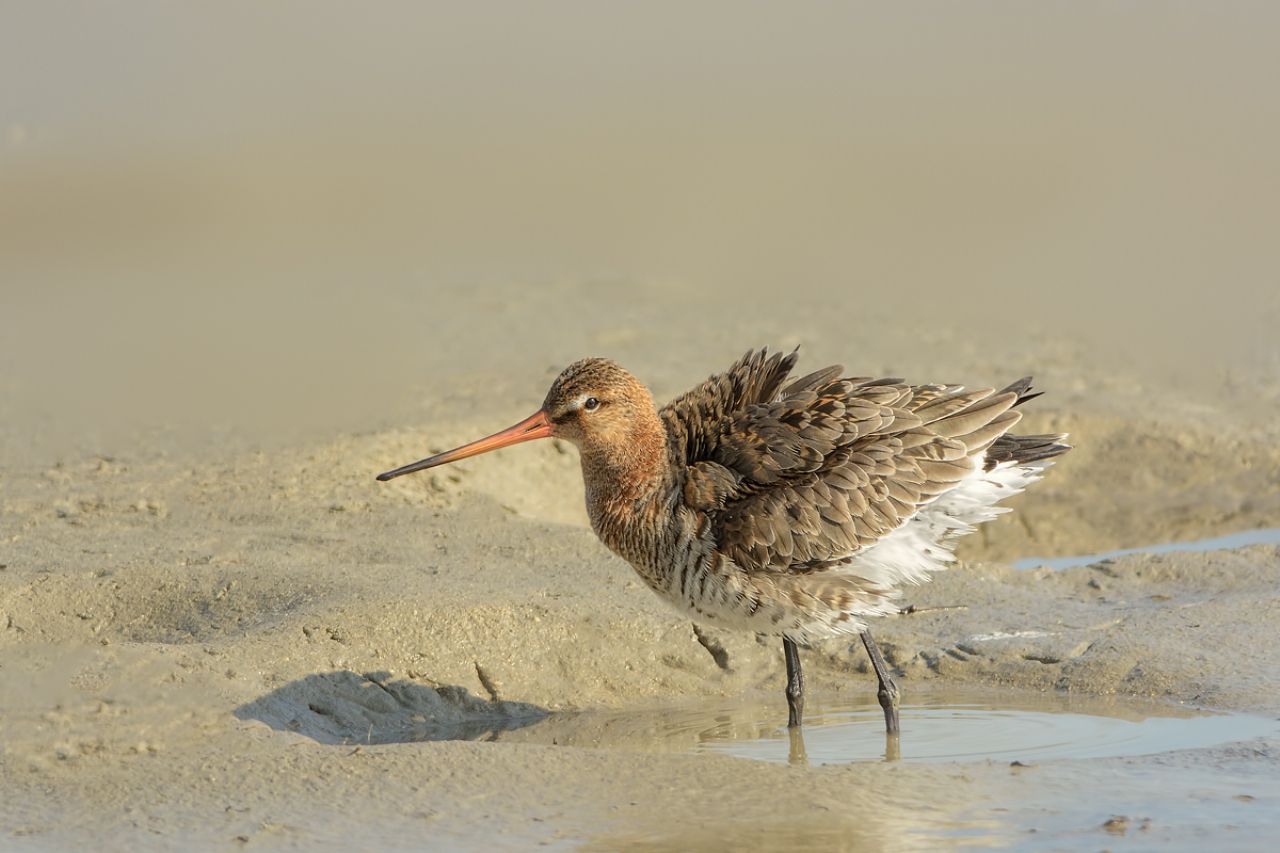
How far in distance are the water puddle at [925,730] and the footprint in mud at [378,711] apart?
0.57 feet

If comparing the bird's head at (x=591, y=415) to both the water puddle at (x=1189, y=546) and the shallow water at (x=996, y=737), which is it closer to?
the shallow water at (x=996, y=737)

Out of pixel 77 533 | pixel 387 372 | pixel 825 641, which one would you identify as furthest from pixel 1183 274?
pixel 77 533

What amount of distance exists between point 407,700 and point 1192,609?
12.7 feet

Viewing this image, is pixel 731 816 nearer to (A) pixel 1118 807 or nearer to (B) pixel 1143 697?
(A) pixel 1118 807

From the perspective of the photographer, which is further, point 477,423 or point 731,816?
point 477,423

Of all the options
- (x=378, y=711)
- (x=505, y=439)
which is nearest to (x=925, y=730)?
(x=505, y=439)

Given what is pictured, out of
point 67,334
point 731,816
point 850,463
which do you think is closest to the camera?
point 731,816

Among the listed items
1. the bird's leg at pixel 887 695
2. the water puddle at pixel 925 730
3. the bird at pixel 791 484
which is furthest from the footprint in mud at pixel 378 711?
the bird's leg at pixel 887 695

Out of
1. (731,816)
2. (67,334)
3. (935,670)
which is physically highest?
(67,334)

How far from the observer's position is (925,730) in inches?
279

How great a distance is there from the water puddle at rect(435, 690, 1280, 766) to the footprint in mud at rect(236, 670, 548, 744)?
0.57 ft

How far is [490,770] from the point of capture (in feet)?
19.7

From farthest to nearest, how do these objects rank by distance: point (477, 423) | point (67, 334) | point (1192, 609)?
1. point (67, 334)
2. point (477, 423)
3. point (1192, 609)

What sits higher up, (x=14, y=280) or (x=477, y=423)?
(x=14, y=280)
